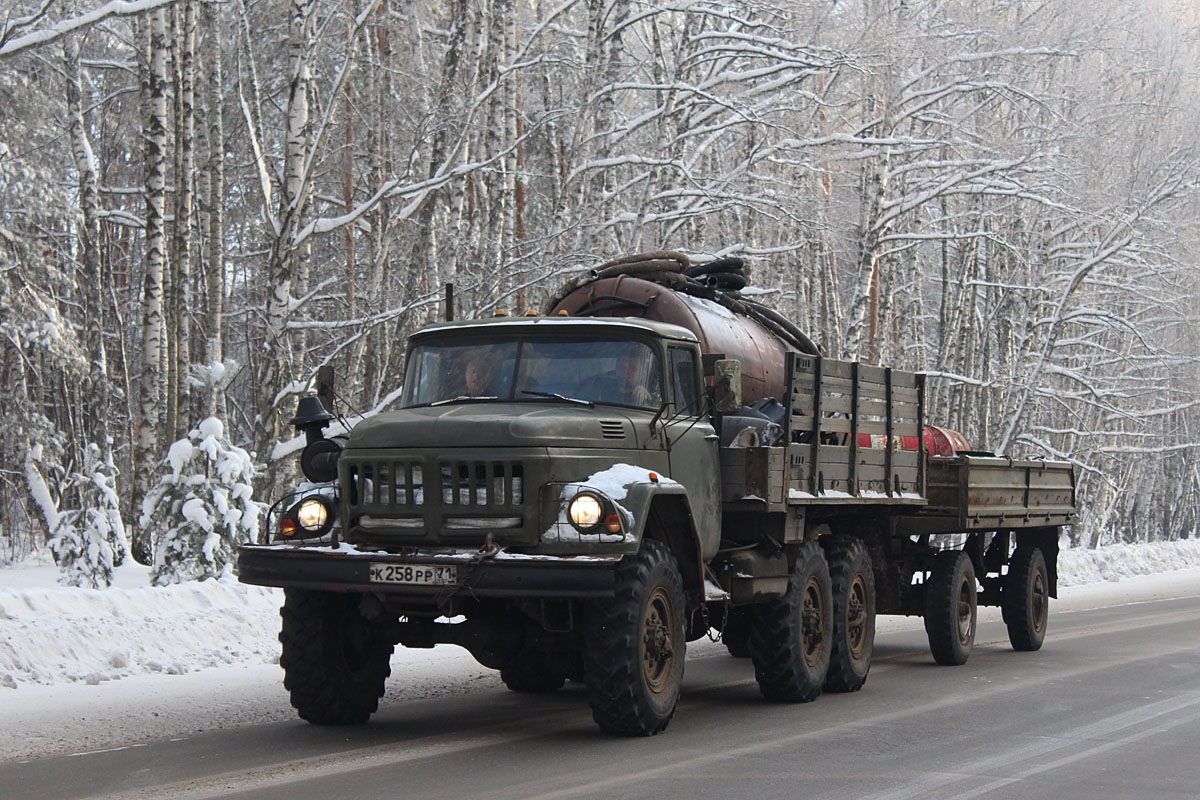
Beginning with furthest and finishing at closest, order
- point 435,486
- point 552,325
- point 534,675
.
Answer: point 534,675
point 552,325
point 435,486

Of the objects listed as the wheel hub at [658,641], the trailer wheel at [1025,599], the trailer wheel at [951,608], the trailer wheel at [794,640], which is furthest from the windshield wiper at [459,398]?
the trailer wheel at [1025,599]

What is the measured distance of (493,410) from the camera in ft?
29.5

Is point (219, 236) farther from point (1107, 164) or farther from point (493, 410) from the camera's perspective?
point (1107, 164)

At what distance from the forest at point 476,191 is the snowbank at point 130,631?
2.21 metres

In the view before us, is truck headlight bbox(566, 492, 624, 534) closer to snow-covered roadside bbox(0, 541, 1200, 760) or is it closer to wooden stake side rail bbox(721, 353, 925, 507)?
wooden stake side rail bbox(721, 353, 925, 507)

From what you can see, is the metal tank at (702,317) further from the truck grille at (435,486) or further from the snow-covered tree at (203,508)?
the snow-covered tree at (203,508)

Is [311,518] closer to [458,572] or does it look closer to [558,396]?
[458,572]

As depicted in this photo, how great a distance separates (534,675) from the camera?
11031 mm

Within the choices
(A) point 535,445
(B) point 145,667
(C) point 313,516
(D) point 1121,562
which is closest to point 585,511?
(A) point 535,445

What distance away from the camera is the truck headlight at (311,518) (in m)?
9.10

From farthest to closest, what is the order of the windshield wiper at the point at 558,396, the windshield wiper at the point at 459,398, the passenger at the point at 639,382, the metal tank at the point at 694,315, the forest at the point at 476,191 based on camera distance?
1. the forest at the point at 476,191
2. the metal tank at the point at 694,315
3. the passenger at the point at 639,382
4. the windshield wiper at the point at 459,398
5. the windshield wiper at the point at 558,396

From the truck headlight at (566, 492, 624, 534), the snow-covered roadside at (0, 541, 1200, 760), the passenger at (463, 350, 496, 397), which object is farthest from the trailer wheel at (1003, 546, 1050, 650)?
the truck headlight at (566, 492, 624, 534)

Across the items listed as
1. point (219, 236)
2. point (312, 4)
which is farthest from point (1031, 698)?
point (219, 236)

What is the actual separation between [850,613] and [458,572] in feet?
16.2
